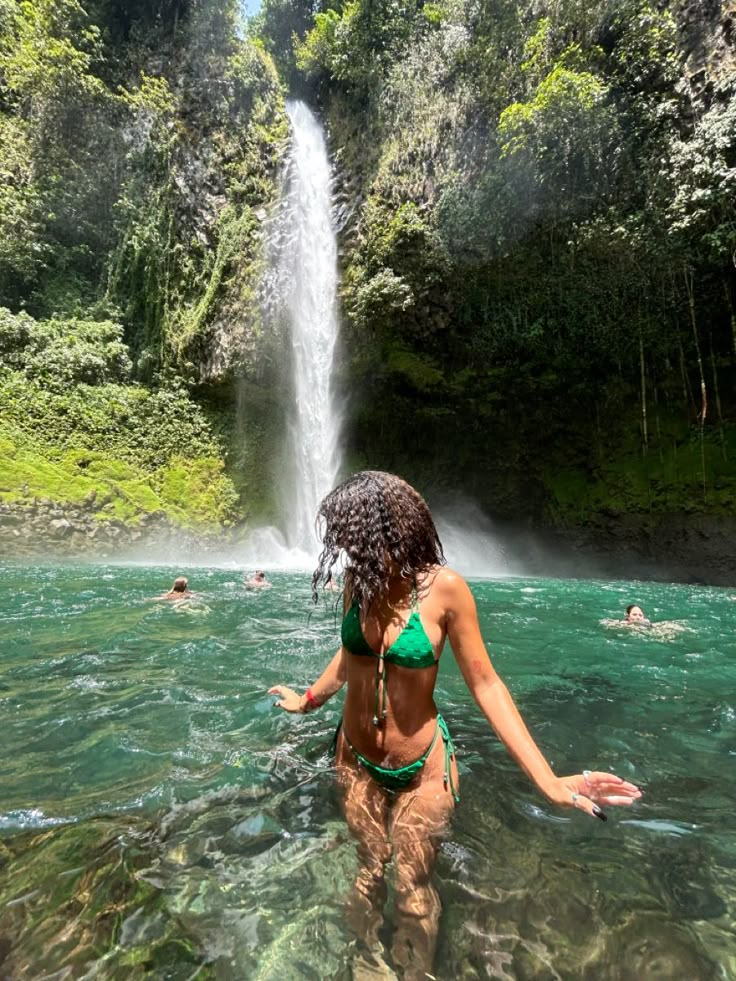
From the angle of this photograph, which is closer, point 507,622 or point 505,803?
point 505,803

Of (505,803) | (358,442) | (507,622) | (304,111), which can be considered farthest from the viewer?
(304,111)

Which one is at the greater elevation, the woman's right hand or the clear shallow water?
the woman's right hand

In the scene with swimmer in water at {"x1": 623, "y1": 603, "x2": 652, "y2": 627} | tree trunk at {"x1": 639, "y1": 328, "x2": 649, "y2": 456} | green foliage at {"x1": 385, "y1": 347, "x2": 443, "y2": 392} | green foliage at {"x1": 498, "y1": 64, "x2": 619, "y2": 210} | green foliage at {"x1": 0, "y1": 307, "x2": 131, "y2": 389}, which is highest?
green foliage at {"x1": 498, "y1": 64, "x2": 619, "y2": 210}

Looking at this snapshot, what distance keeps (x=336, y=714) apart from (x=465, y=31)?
844 inches

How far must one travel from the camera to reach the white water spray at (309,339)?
1894 centimetres

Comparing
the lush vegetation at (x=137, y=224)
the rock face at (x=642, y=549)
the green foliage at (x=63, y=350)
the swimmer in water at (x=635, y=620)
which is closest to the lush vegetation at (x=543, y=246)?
the rock face at (x=642, y=549)

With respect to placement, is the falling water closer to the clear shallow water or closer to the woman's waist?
the clear shallow water

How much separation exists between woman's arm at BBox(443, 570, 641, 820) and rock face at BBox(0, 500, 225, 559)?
52.9 feet

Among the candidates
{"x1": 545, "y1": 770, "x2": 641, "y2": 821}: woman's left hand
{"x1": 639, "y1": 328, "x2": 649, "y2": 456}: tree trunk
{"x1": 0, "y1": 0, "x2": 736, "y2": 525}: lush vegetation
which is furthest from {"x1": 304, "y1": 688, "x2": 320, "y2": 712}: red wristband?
{"x1": 639, "y1": 328, "x2": 649, "y2": 456}: tree trunk

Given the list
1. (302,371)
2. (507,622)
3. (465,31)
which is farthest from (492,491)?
(465,31)

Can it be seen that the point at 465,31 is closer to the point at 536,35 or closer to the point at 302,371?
the point at 536,35

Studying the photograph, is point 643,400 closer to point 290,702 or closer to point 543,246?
point 543,246

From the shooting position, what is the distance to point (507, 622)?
7.87 m

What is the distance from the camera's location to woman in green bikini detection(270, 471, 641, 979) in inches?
79.7
